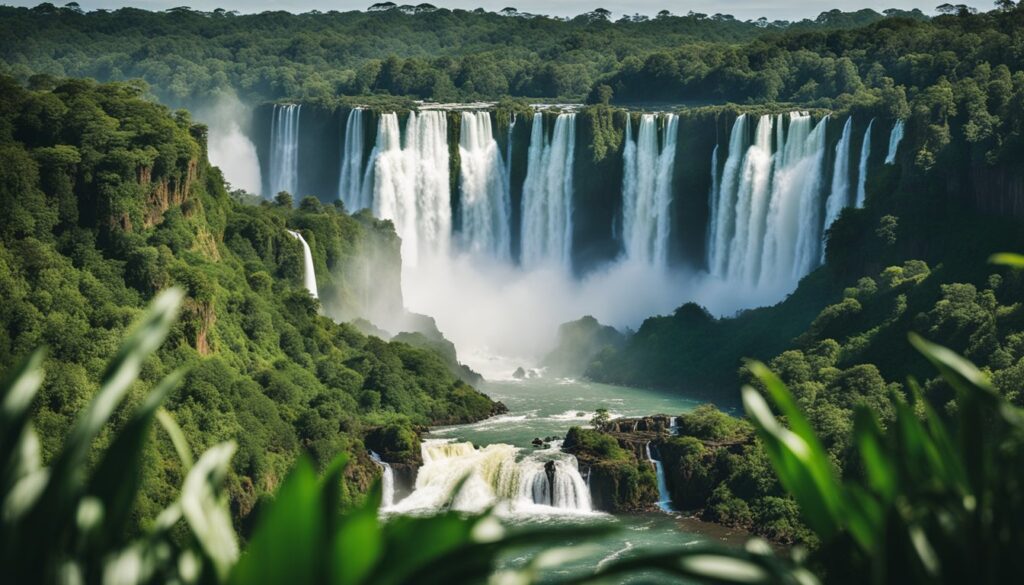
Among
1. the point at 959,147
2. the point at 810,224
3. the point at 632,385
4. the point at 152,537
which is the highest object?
the point at 152,537

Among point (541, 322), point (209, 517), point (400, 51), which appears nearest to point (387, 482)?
point (541, 322)

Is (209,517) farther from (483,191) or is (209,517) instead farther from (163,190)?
(483,191)

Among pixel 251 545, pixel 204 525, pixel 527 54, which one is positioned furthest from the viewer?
pixel 527 54

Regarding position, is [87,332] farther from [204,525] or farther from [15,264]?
[204,525]

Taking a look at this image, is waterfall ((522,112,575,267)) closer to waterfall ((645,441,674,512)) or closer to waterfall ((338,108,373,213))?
waterfall ((338,108,373,213))

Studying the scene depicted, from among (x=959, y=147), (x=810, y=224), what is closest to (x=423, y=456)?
(x=959, y=147)

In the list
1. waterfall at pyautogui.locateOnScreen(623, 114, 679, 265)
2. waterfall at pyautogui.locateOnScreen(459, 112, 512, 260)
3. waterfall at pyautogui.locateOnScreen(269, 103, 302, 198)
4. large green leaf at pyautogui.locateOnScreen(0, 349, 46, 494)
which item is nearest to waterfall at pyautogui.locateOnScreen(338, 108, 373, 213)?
waterfall at pyautogui.locateOnScreen(459, 112, 512, 260)

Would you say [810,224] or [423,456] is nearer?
[423,456]

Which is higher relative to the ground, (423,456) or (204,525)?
(204,525)
